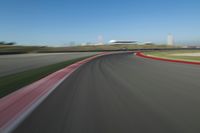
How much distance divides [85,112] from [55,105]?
40.0 inches

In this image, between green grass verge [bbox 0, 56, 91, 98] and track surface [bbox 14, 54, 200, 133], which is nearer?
track surface [bbox 14, 54, 200, 133]

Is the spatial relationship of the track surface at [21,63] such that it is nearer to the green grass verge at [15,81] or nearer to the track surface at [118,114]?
the green grass verge at [15,81]

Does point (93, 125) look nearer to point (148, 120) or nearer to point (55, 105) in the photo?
point (148, 120)

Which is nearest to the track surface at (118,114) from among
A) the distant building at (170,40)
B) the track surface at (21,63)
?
the track surface at (21,63)

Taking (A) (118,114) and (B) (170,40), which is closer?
(A) (118,114)

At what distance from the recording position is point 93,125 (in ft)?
11.8

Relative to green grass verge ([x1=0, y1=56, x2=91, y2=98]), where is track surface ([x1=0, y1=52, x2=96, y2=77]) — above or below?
below

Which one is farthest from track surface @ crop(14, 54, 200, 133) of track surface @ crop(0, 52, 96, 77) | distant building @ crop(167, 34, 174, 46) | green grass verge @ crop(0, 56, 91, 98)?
distant building @ crop(167, 34, 174, 46)

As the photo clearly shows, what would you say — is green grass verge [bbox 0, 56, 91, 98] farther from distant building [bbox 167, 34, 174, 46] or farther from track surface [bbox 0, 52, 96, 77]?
distant building [bbox 167, 34, 174, 46]

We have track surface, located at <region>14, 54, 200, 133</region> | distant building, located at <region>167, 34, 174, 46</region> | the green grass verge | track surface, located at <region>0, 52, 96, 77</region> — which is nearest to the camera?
track surface, located at <region>14, 54, 200, 133</region>

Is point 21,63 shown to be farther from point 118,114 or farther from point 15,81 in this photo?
point 118,114

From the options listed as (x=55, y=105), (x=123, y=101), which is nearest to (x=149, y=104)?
(x=123, y=101)

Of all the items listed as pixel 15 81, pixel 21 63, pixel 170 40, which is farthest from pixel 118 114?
pixel 170 40

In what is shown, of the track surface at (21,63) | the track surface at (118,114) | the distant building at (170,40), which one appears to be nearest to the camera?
the track surface at (118,114)
